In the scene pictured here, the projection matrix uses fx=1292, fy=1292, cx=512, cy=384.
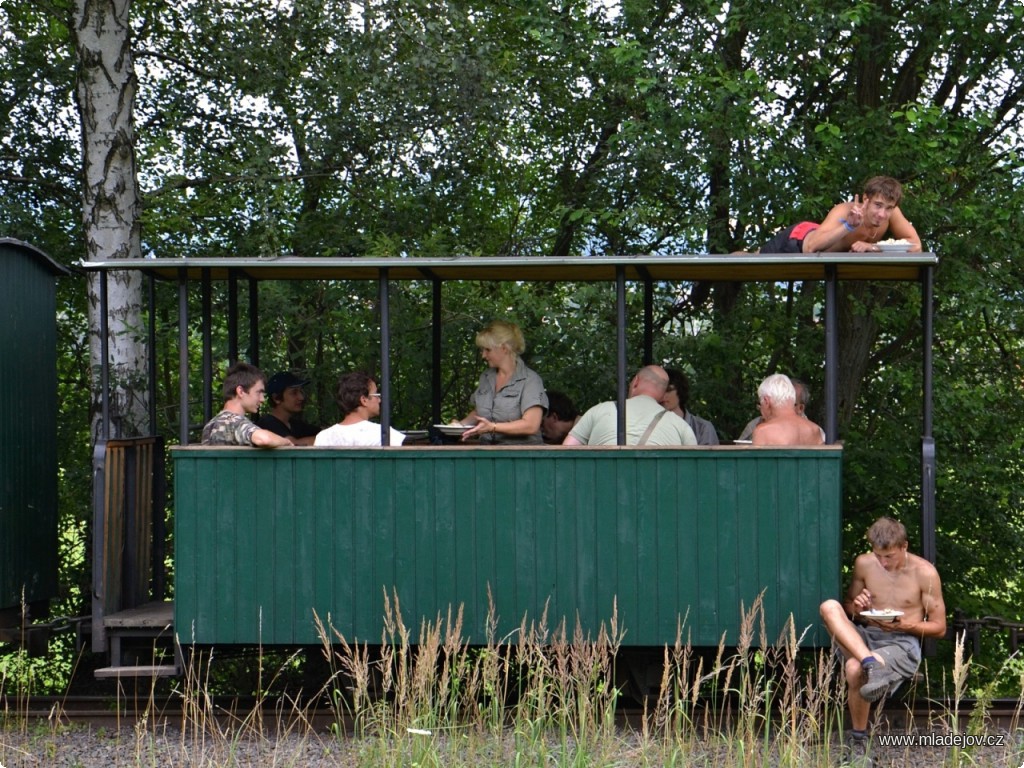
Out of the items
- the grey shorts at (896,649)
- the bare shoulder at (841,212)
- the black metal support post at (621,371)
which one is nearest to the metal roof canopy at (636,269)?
the black metal support post at (621,371)

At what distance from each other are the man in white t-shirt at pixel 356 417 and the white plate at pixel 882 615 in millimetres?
2559

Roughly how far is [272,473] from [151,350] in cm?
159

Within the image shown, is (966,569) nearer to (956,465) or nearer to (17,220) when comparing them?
(956,465)

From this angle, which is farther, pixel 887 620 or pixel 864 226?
pixel 864 226

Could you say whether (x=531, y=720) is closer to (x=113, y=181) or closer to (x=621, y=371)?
(x=621, y=371)

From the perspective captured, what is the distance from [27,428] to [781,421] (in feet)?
15.5

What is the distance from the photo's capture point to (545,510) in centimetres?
678

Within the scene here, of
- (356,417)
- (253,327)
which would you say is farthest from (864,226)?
(253,327)

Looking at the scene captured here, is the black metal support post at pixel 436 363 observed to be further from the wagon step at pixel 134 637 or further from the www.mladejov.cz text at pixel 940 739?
the www.mladejov.cz text at pixel 940 739

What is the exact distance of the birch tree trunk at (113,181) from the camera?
9938 mm

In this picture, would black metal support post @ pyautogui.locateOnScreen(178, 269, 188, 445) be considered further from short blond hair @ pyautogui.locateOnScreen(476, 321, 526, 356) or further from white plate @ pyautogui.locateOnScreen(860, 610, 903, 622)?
white plate @ pyautogui.locateOnScreen(860, 610, 903, 622)

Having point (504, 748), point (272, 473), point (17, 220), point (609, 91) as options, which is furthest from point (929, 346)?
point (17, 220)

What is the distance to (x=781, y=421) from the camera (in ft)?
22.4

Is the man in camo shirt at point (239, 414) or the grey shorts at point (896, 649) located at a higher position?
the man in camo shirt at point (239, 414)
